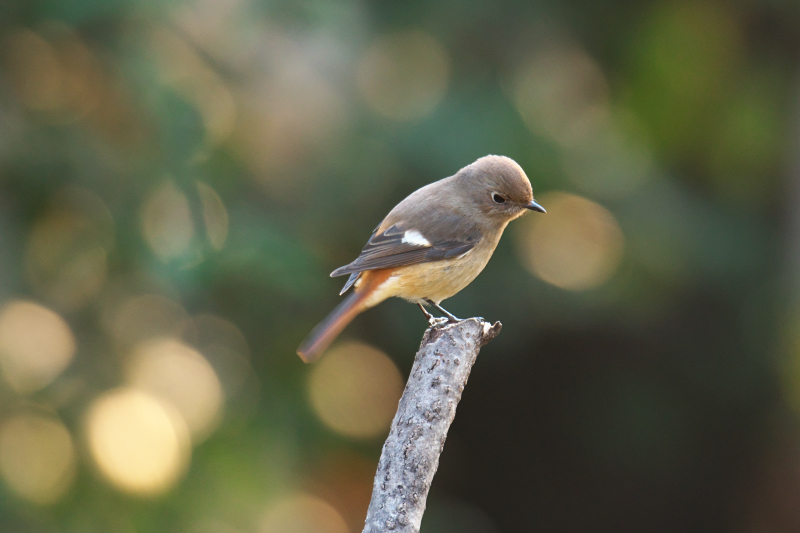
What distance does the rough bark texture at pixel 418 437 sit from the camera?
1784 millimetres

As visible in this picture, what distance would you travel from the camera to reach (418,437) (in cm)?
192

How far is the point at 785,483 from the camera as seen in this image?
515cm

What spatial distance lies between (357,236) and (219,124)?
105 centimetres

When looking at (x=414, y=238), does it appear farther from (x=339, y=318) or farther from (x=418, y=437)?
(x=418, y=437)

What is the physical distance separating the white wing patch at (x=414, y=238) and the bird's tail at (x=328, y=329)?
412mm

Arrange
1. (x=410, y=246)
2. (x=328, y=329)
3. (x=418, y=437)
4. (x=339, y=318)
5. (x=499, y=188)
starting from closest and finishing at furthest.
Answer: (x=418, y=437) → (x=328, y=329) → (x=339, y=318) → (x=410, y=246) → (x=499, y=188)

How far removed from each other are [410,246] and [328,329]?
0.76m

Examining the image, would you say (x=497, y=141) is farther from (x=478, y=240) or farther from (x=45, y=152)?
(x=45, y=152)

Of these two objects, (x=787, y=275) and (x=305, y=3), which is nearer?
(x=305, y=3)

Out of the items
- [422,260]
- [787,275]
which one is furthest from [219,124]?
[787,275]

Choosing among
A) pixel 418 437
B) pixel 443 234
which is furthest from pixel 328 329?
pixel 443 234

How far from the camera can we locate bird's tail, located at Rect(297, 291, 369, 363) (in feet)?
7.38

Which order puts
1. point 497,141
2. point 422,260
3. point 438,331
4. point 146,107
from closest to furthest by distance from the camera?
point 438,331 → point 422,260 → point 146,107 → point 497,141

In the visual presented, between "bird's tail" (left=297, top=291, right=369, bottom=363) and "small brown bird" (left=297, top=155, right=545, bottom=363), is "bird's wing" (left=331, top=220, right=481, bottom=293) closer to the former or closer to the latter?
"small brown bird" (left=297, top=155, right=545, bottom=363)
